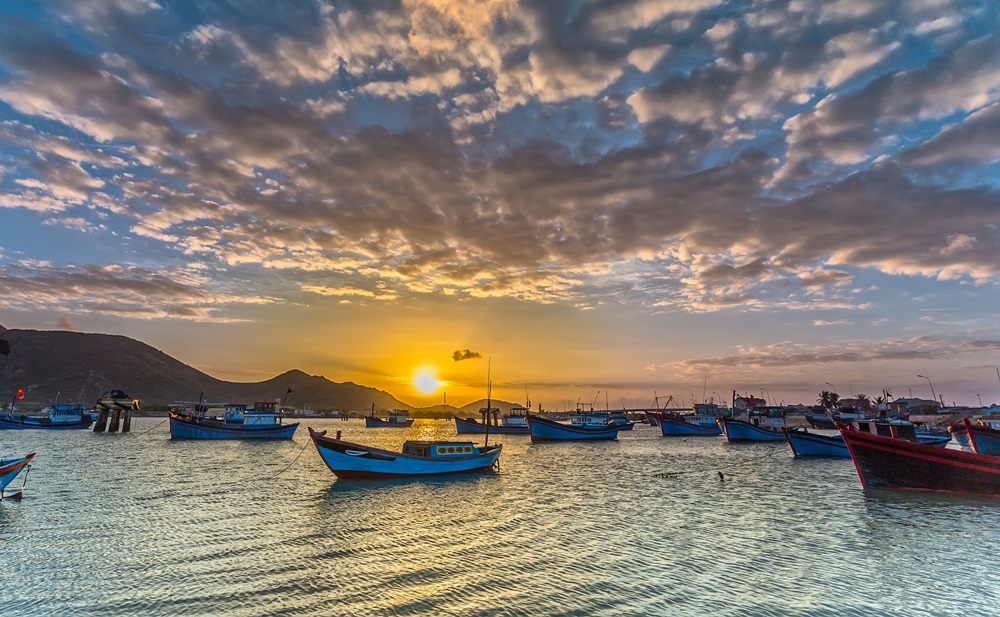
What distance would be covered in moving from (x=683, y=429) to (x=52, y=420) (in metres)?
135

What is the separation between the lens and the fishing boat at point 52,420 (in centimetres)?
8762

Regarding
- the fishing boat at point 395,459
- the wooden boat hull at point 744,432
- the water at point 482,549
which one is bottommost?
the water at point 482,549

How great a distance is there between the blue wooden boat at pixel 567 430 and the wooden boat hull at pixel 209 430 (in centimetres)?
4512

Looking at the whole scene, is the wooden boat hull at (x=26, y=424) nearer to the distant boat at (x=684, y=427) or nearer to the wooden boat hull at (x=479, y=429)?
the wooden boat hull at (x=479, y=429)

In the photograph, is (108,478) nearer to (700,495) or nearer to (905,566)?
(700,495)

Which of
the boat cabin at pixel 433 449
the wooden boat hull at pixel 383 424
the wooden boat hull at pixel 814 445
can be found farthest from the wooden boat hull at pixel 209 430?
the wooden boat hull at pixel 383 424

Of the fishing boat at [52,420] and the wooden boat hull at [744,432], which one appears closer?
the fishing boat at [52,420]

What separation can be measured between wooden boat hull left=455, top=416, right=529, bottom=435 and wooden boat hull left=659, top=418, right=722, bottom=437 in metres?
34.8

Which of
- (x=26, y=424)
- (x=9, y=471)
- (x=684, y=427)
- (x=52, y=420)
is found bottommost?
(x=9, y=471)

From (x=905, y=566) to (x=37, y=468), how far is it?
5935cm

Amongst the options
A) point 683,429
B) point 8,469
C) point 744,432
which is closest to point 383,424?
point 683,429

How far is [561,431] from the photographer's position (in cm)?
9306

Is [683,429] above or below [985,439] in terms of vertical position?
below

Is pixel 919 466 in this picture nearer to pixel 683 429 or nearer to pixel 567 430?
pixel 567 430
